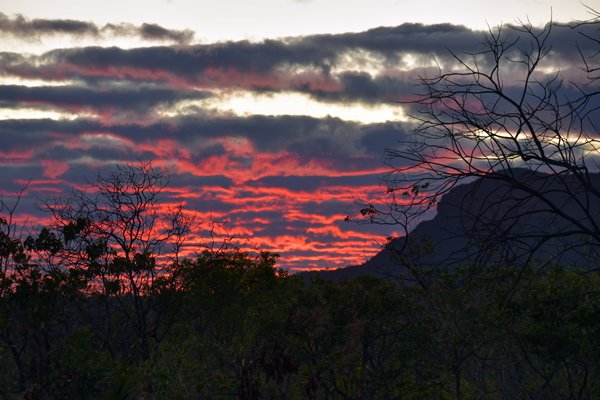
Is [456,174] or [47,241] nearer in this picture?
[456,174]

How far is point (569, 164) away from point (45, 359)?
45.2ft

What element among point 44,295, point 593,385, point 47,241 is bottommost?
point 593,385

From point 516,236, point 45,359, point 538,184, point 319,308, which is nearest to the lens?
point 516,236

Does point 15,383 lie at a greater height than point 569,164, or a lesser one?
lesser

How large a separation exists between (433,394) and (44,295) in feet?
34.6

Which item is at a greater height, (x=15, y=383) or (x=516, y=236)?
(x=516, y=236)

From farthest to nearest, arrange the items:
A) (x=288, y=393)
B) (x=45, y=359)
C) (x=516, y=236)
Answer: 1. (x=288, y=393)
2. (x=45, y=359)
3. (x=516, y=236)

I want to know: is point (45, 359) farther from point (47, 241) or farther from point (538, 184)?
point (538, 184)

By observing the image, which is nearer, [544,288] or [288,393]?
[544,288]

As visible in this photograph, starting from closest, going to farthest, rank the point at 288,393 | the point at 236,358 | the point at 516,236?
the point at 516,236 < the point at 288,393 < the point at 236,358

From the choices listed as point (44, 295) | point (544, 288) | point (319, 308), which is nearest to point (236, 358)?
point (319, 308)

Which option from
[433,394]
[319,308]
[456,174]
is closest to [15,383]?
[319,308]

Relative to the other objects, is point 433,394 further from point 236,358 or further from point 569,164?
point 569,164

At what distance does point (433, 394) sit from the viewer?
20656 millimetres
